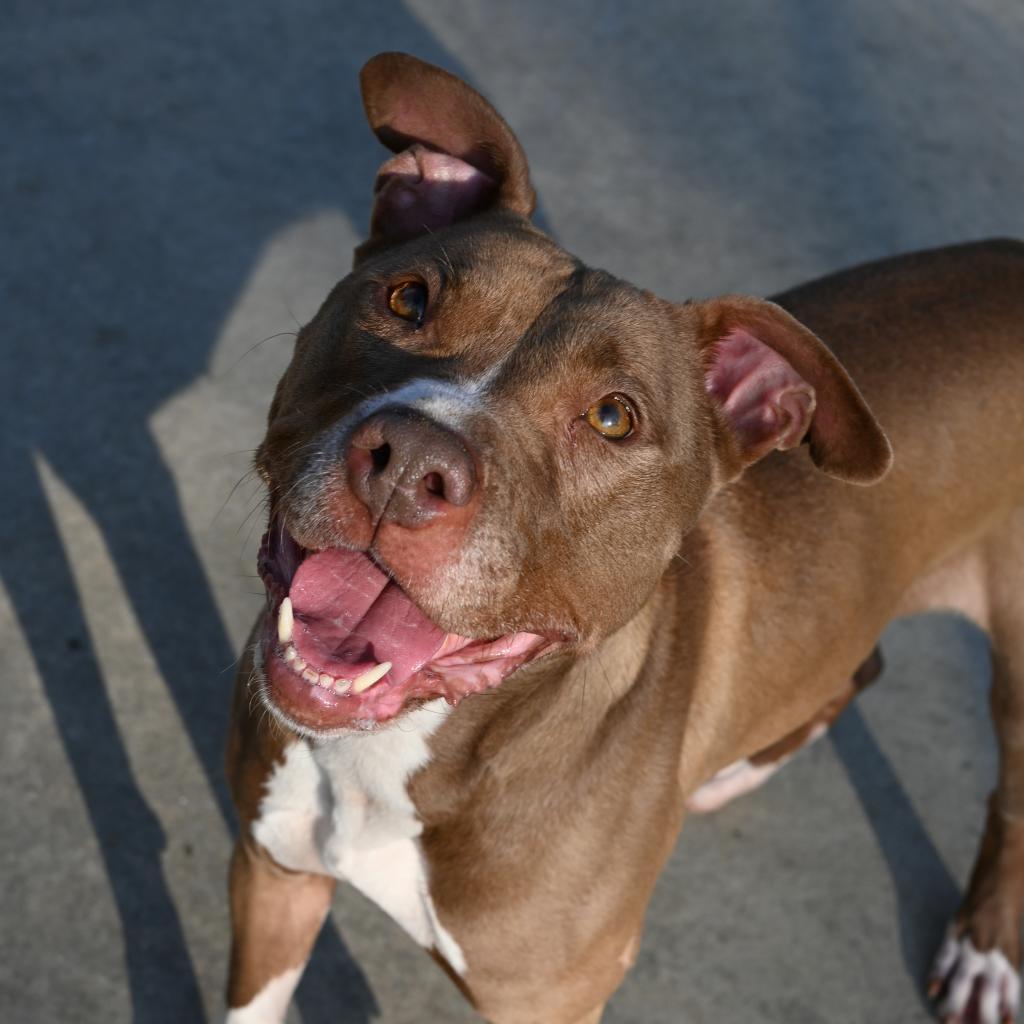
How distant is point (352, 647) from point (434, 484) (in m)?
0.43

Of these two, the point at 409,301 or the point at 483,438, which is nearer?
the point at 483,438

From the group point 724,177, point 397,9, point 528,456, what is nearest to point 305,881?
point 528,456

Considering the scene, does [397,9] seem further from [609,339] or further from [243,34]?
[609,339]

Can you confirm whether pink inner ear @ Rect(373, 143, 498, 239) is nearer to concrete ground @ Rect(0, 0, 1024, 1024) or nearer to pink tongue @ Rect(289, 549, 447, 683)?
pink tongue @ Rect(289, 549, 447, 683)

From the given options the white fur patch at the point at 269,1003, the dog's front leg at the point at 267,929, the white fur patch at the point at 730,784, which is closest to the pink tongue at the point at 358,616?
the dog's front leg at the point at 267,929

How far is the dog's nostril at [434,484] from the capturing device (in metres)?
2.27

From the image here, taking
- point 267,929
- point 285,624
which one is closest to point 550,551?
point 285,624

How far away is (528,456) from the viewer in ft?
8.23

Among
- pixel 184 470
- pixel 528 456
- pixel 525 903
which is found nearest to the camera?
pixel 528 456

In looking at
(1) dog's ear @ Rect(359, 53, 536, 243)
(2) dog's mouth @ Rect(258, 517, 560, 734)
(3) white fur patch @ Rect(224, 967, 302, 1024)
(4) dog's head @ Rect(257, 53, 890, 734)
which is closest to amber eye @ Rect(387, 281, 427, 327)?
(4) dog's head @ Rect(257, 53, 890, 734)

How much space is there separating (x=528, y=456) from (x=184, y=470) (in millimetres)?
2359

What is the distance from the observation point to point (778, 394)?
9.70ft

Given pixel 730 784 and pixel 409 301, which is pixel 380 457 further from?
pixel 730 784

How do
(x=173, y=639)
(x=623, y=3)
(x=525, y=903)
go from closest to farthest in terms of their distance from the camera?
(x=525, y=903) < (x=173, y=639) < (x=623, y=3)
